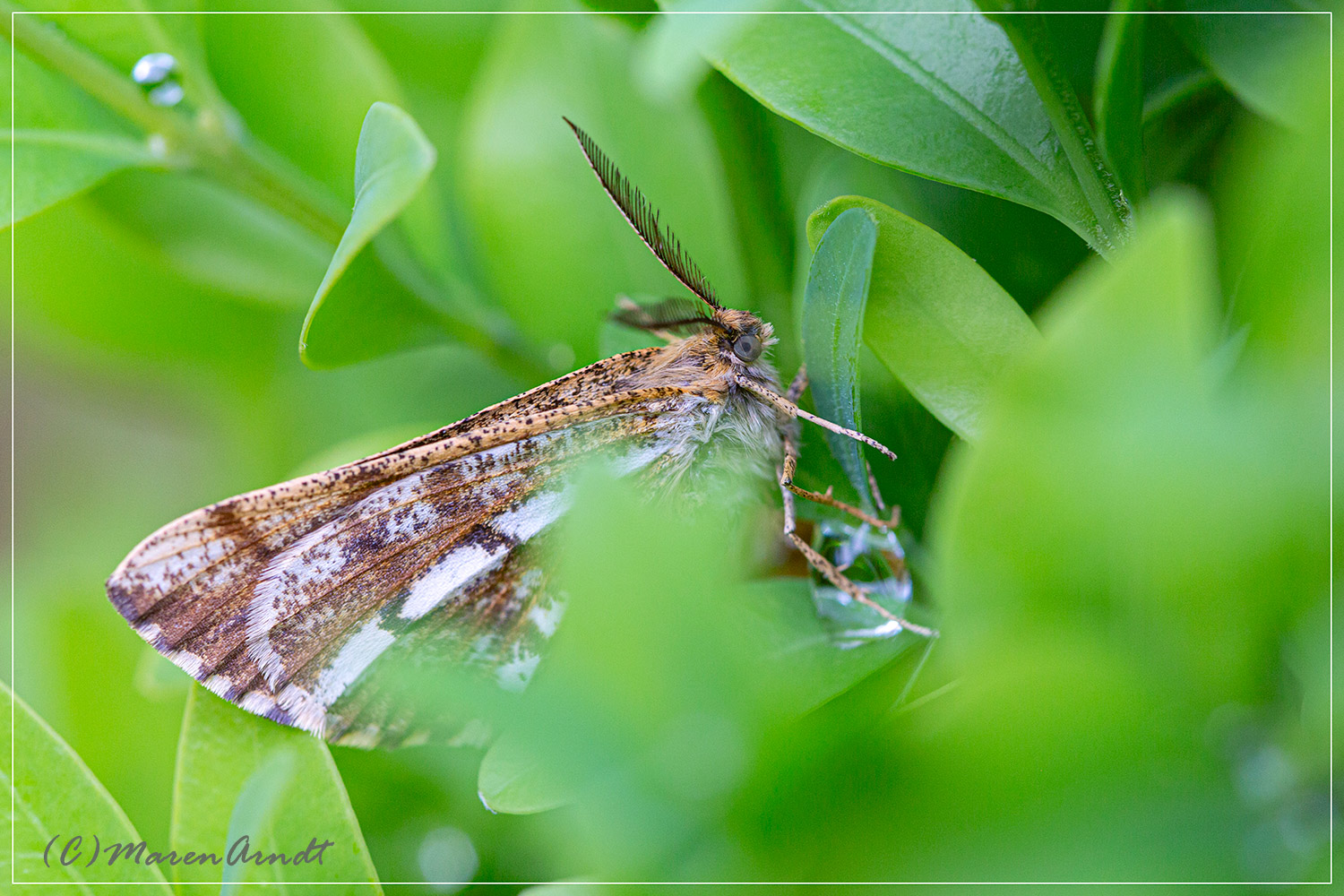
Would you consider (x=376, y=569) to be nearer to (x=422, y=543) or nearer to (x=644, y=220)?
(x=422, y=543)

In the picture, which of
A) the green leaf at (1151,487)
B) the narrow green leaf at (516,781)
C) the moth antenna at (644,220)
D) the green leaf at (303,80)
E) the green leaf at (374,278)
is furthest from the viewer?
the green leaf at (303,80)

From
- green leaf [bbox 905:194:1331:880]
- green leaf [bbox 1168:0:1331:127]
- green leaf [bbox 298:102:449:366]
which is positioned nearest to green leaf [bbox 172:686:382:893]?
green leaf [bbox 298:102:449:366]

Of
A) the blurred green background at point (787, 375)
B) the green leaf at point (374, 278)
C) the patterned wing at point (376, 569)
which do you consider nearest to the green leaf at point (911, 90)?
the blurred green background at point (787, 375)

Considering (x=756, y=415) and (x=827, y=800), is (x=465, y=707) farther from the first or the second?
(x=756, y=415)

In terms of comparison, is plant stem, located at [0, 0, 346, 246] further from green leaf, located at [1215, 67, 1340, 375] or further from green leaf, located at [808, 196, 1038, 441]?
green leaf, located at [1215, 67, 1340, 375]

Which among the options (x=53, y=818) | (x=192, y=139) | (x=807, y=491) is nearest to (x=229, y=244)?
(x=192, y=139)

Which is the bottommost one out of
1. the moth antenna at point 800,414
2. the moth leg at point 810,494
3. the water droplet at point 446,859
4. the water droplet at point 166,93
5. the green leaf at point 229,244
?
the water droplet at point 446,859

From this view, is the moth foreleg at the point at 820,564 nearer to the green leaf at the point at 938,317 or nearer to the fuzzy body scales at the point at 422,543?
the fuzzy body scales at the point at 422,543
